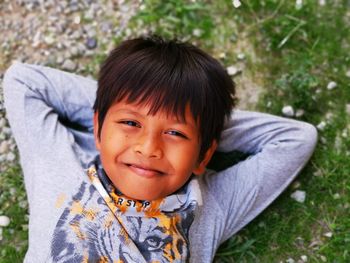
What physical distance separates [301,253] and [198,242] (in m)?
0.60

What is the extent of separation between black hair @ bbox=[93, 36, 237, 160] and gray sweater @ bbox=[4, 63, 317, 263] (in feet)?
1.00

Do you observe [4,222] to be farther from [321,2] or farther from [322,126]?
[321,2]

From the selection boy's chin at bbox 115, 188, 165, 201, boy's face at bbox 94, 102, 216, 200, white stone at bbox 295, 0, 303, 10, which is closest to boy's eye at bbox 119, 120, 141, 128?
boy's face at bbox 94, 102, 216, 200

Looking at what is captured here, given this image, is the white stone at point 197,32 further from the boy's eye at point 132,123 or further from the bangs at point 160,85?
the boy's eye at point 132,123

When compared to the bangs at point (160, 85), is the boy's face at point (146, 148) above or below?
below

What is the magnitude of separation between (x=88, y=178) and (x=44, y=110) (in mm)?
433

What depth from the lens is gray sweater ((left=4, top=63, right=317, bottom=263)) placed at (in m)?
2.49

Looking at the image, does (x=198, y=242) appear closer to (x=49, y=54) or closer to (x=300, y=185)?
(x=300, y=185)

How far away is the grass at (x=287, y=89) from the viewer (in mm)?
2945

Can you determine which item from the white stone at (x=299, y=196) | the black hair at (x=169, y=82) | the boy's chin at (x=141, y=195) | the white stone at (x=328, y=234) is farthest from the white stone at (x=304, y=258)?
the boy's chin at (x=141, y=195)

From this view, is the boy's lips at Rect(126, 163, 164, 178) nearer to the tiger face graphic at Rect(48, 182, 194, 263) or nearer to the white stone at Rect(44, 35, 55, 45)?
the tiger face graphic at Rect(48, 182, 194, 263)

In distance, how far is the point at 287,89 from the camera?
10.3 ft

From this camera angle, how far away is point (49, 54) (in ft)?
10.5

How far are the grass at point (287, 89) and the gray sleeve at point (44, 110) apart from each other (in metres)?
0.33
